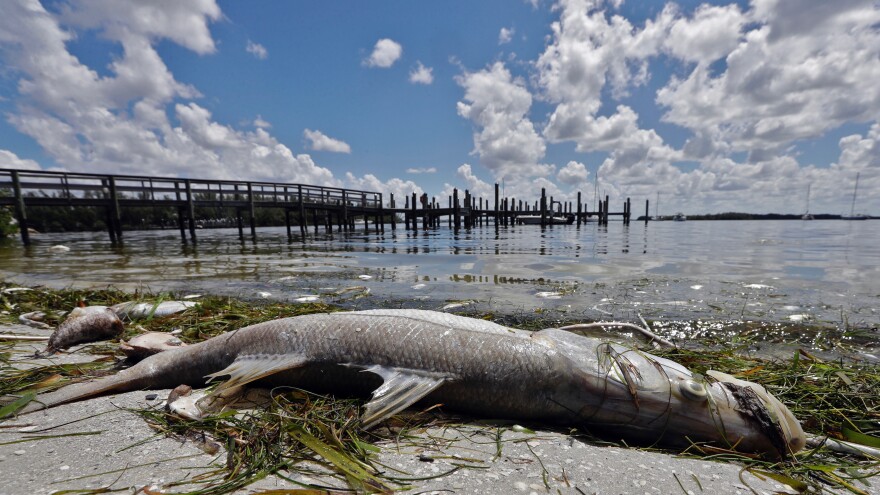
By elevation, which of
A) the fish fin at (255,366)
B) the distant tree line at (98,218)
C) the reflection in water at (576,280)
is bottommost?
the reflection in water at (576,280)

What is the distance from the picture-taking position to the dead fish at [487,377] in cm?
228

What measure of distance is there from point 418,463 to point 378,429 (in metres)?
0.45

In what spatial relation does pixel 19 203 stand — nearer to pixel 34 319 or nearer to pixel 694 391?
pixel 34 319

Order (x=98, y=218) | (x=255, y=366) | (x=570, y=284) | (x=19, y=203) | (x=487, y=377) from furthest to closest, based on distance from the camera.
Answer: (x=98, y=218), (x=19, y=203), (x=570, y=284), (x=255, y=366), (x=487, y=377)

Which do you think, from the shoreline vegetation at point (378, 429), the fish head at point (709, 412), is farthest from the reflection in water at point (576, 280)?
the fish head at point (709, 412)

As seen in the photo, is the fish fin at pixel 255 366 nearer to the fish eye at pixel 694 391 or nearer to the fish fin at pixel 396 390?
the fish fin at pixel 396 390

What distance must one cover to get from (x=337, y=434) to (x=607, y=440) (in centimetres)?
176

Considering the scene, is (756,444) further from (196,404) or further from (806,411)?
(196,404)

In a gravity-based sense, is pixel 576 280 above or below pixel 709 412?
below

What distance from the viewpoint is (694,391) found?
90.8 inches

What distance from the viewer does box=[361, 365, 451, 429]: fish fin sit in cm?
221

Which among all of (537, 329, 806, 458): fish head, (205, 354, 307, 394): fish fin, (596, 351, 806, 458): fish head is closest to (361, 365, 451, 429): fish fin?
(205, 354, 307, 394): fish fin

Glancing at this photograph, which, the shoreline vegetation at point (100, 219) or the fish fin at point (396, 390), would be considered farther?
the shoreline vegetation at point (100, 219)

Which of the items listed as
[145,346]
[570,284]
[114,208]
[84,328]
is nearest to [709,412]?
[145,346]
